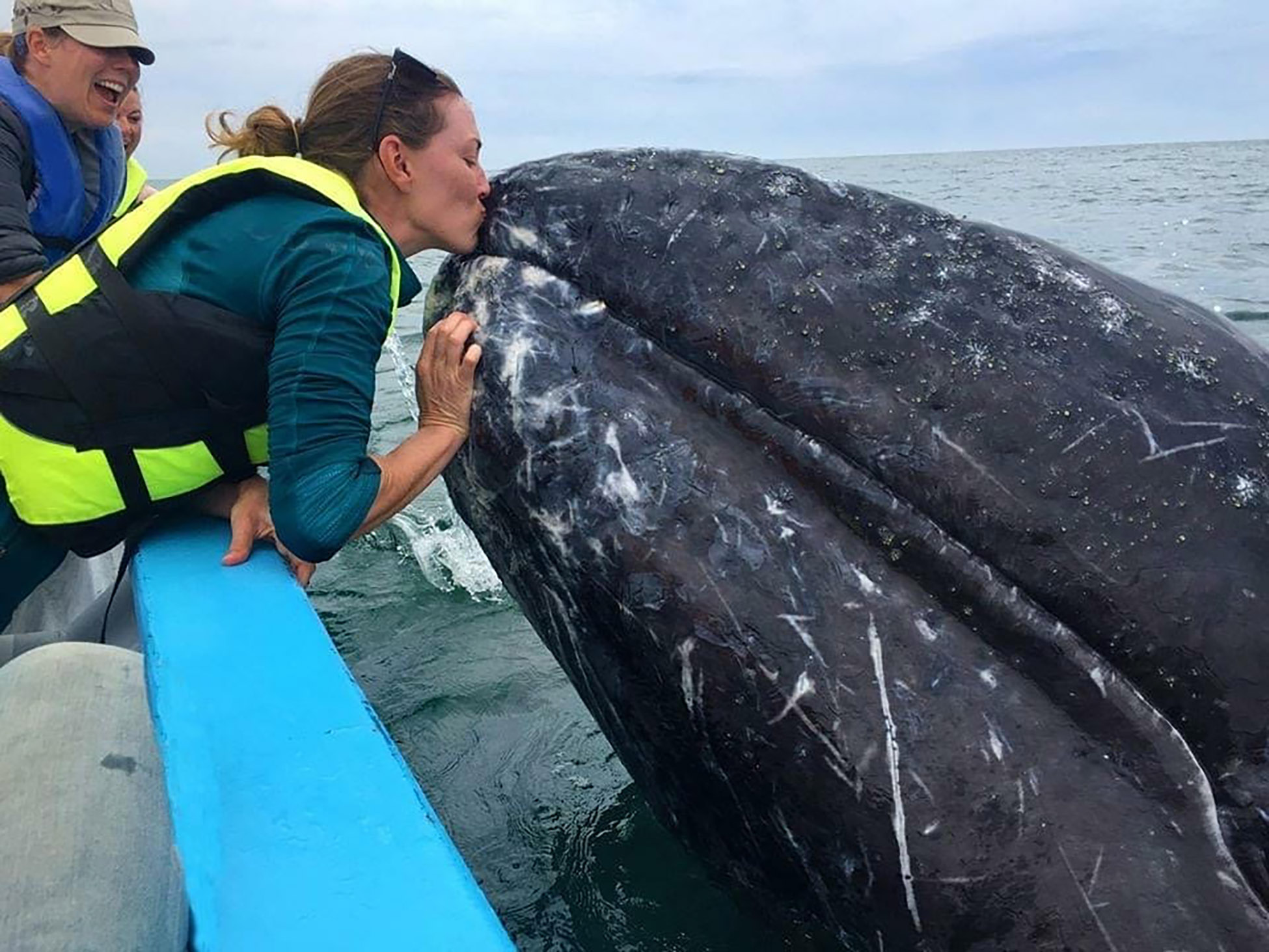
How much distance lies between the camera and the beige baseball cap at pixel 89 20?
5.67 metres

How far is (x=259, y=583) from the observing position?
3.33 metres

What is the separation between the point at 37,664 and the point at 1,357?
1.14 metres

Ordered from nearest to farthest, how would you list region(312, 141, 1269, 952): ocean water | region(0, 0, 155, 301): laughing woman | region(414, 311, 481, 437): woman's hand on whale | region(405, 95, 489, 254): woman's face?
1. region(414, 311, 481, 437): woman's hand on whale
2. region(405, 95, 489, 254): woman's face
3. region(312, 141, 1269, 952): ocean water
4. region(0, 0, 155, 301): laughing woman

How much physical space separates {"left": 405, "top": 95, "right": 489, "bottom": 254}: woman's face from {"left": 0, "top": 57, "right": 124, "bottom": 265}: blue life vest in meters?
3.35

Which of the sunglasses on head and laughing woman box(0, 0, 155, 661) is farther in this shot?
laughing woman box(0, 0, 155, 661)

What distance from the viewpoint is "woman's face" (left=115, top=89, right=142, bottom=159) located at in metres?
8.12

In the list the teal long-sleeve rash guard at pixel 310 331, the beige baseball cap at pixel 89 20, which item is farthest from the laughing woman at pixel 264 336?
the beige baseball cap at pixel 89 20

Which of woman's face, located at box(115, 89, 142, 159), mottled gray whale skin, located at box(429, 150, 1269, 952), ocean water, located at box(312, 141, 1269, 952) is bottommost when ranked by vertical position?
ocean water, located at box(312, 141, 1269, 952)

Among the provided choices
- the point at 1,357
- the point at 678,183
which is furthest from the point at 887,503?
the point at 1,357

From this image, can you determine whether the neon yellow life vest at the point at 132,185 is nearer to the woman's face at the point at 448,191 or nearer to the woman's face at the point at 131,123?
the woman's face at the point at 131,123

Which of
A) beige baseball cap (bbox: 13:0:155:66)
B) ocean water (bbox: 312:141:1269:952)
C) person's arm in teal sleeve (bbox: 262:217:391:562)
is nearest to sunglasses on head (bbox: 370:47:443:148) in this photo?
person's arm in teal sleeve (bbox: 262:217:391:562)

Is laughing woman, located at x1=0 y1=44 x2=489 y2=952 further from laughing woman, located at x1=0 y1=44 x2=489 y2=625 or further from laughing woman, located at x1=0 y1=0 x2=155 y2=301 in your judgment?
laughing woman, located at x1=0 y1=0 x2=155 y2=301

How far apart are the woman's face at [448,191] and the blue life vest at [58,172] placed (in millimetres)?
3352

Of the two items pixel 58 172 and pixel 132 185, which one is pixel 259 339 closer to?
pixel 58 172
